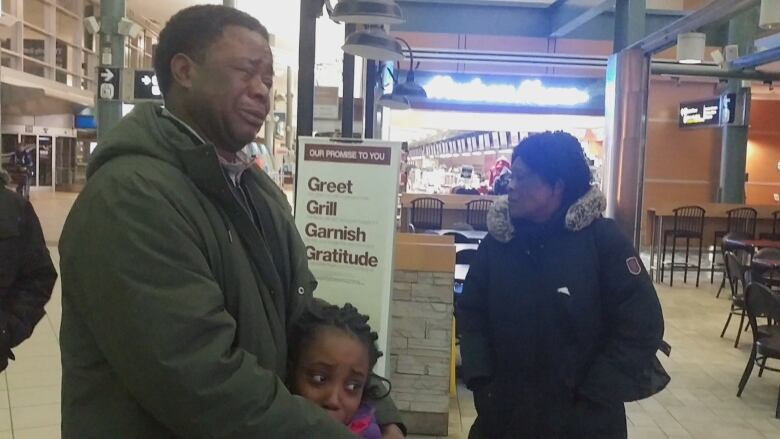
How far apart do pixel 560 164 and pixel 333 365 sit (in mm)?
965

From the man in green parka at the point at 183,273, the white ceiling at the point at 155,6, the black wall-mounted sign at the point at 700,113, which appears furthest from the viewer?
the white ceiling at the point at 155,6

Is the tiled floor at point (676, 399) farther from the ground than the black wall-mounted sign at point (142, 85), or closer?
closer

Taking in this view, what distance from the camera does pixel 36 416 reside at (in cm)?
413

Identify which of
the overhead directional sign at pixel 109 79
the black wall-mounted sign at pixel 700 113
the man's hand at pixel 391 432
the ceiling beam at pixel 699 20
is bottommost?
the man's hand at pixel 391 432

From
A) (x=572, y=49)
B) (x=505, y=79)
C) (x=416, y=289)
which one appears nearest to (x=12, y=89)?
(x=505, y=79)

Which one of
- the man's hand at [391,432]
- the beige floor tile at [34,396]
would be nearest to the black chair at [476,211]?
the beige floor tile at [34,396]

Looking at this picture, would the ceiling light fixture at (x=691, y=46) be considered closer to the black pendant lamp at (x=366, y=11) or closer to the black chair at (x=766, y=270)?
the black chair at (x=766, y=270)

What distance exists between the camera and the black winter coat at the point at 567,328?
188cm

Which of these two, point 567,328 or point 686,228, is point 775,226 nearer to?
point 686,228

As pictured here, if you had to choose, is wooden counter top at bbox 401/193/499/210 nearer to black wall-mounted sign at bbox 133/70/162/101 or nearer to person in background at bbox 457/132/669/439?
black wall-mounted sign at bbox 133/70/162/101

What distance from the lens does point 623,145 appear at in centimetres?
538

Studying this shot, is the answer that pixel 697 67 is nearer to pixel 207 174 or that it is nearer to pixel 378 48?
pixel 378 48

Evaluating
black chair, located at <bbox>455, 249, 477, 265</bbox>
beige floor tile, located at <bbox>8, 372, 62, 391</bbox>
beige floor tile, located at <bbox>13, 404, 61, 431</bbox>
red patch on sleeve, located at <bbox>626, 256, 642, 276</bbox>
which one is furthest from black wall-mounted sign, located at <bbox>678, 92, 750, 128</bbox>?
red patch on sleeve, located at <bbox>626, 256, 642, 276</bbox>

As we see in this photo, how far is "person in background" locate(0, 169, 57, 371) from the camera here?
243cm
